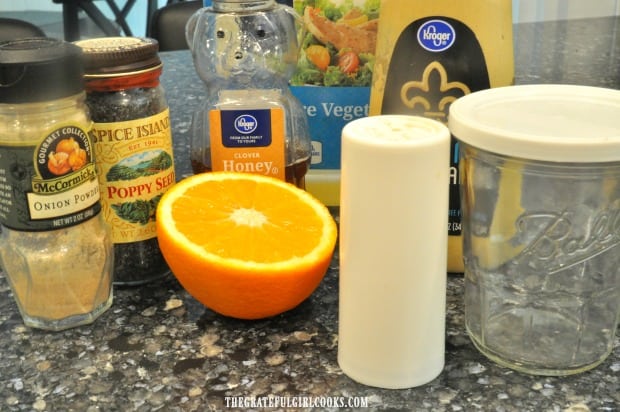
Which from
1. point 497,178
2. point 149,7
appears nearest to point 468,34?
point 497,178

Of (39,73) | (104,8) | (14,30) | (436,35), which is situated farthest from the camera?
(104,8)

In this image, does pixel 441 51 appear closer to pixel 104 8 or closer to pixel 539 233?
pixel 539 233

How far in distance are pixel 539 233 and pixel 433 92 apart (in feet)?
0.58

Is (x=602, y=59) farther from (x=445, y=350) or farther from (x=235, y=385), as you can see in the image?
(x=235, y=385)

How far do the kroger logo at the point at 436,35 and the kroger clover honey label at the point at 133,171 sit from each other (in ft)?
0.81

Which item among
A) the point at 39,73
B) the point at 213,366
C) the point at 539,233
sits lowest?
the point at 213,366

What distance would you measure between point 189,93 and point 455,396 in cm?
86

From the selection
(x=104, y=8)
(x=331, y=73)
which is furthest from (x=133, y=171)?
(x=104, y=8)

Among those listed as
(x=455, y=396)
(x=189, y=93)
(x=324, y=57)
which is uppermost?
(x=324, y=57)

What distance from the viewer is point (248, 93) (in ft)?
2.59

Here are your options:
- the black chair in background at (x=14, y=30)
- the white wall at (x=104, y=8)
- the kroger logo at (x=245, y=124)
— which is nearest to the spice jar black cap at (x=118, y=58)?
the kroger logo at (x=245, y=124)

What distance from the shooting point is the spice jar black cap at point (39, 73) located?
0.56 meters

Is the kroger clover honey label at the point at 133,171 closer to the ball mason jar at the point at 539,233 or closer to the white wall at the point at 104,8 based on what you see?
the ball mason jar at the point at 539,233

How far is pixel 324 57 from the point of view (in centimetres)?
83
